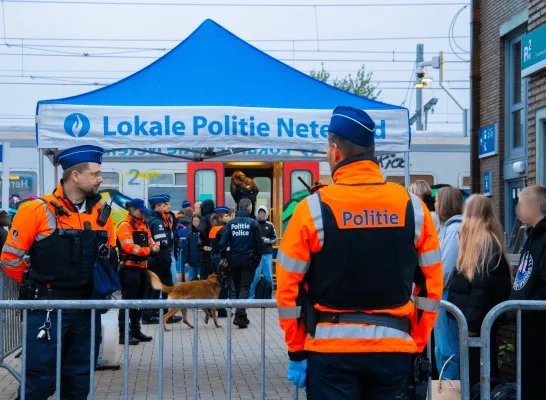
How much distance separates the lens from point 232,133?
29.5ft

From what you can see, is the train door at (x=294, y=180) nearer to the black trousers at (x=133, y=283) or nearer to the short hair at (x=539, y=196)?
the black trousers at (x=133, y=283)

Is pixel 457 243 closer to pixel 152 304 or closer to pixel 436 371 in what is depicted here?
pixel 436 371

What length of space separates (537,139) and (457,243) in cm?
390

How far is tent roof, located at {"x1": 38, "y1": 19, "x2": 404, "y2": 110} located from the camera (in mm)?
9219

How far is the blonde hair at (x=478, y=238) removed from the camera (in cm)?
666

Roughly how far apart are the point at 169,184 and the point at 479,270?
571 inches

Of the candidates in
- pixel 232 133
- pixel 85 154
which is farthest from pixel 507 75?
pixel 85 154

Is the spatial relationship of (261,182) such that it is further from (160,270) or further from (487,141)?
(160,270)

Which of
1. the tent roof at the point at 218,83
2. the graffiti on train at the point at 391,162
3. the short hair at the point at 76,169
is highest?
the tent roof at the point at 218,83

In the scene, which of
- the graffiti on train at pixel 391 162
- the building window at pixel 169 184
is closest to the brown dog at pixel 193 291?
the building window at pixel 169 184

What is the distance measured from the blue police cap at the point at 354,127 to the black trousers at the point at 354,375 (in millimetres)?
931

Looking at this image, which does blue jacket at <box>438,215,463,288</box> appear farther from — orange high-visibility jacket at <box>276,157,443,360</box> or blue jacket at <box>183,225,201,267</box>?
blue jacket at <box>183,225,201,267</box>

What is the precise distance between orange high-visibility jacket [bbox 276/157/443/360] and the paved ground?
289 centimetres

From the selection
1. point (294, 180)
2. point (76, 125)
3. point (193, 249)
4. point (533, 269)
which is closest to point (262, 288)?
point (193, 249)
